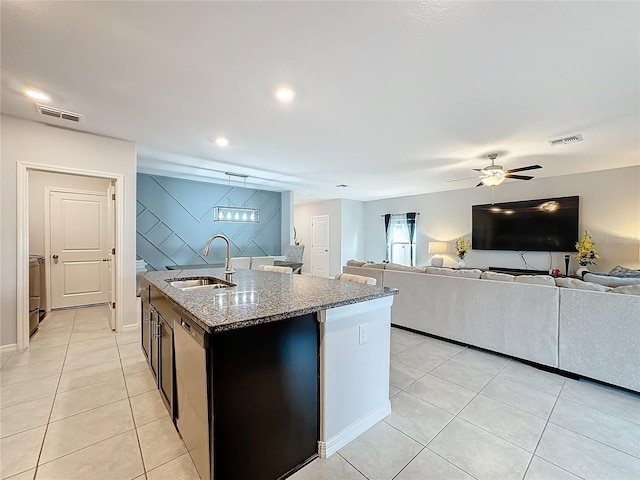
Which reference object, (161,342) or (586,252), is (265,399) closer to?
(161,342)

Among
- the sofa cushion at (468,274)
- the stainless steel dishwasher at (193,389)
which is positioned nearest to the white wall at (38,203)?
the stainless steel dishwasher at (193,389)

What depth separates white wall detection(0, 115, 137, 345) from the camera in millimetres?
2912

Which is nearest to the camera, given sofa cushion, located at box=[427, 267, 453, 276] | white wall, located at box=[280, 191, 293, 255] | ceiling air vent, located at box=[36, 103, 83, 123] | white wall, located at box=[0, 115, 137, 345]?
ceiling air vent, located at box=[36, 103, 83, 123]

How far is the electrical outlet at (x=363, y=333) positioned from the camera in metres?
1.81

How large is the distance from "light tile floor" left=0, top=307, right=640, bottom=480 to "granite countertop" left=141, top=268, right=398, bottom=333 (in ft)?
3.04

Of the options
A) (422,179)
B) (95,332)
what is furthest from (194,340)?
(422,179)

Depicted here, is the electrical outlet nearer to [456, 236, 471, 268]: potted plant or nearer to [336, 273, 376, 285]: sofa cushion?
[336, 273, 376, 285]: sofa cushion

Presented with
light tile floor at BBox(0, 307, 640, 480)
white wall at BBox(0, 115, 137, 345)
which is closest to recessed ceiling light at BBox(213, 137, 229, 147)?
white wall at BBox(0, 115, 137, 345)

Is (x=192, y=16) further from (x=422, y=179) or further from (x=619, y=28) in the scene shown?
(x=422, y=179)

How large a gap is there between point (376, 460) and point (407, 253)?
6652 millimetres

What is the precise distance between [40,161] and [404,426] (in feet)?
14.5

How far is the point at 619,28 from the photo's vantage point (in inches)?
65.3

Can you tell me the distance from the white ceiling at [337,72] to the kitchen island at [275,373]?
5.37 feet

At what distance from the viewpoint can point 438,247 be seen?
22.1 ft
